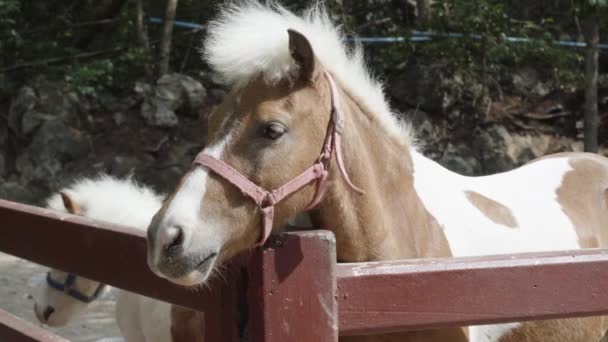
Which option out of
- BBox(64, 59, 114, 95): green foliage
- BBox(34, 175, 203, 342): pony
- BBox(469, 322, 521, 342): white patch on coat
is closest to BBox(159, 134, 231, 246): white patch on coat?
BBox(469, 322, 521, 342): white patch on coat

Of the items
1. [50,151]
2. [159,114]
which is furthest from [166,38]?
[50,151]

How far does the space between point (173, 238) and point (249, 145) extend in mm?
375

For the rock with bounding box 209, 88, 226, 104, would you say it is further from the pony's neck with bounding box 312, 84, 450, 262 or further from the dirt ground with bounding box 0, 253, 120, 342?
the pony's neck with bounding box 312, 84, 450, 262

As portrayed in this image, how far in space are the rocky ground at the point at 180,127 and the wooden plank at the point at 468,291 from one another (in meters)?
7.79

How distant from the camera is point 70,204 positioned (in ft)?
13.0

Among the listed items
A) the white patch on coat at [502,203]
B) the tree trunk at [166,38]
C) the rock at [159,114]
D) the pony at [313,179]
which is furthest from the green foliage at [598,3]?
the tree trunk at [166,38]

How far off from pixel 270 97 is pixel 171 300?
0.70 meters

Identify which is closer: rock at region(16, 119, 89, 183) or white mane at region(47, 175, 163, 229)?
white mane at region(47, 175, 163, 229)

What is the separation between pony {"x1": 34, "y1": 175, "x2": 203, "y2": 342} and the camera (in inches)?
134

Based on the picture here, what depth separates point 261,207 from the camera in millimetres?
1952

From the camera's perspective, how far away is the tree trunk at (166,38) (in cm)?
1076

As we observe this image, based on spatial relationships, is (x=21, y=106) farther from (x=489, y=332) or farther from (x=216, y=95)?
(x=489, y=332)

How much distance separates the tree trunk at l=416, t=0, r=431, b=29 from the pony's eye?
8472mm

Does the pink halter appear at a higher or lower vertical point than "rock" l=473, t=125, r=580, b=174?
higher
